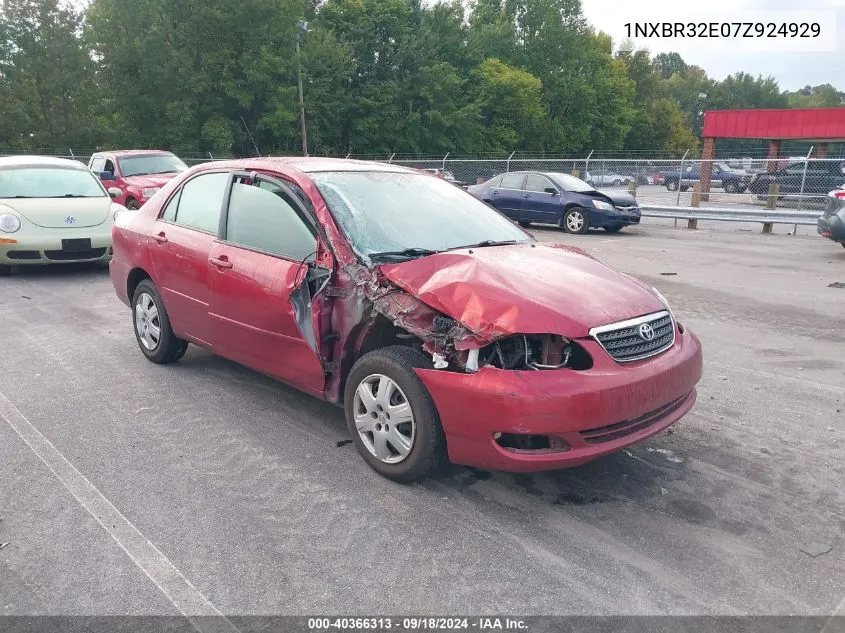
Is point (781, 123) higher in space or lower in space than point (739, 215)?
higher

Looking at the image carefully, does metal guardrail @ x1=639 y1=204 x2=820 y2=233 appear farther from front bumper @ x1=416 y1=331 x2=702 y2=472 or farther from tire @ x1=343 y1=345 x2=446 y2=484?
tire @ x1=343 y1=345 x2=446 y2=484

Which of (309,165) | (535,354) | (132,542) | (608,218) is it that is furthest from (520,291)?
(608,218)

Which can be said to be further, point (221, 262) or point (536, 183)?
point (536, 183)

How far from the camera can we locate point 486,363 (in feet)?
10.5

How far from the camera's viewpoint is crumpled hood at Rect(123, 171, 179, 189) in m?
13.2

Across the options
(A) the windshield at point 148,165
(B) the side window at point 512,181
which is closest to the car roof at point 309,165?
(A) the windshield at point 148,165

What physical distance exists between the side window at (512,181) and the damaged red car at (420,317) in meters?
11.7

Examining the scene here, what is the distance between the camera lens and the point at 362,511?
3.31m

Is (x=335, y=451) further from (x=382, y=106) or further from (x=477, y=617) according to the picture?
(x=382, y=106)

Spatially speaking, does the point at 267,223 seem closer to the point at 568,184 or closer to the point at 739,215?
the point at 568,184

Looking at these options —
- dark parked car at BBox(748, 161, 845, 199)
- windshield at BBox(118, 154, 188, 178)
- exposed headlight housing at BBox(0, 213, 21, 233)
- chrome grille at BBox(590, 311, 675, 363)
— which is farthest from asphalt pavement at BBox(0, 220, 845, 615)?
dark parked car at BBox(748, 161, 845, 199)

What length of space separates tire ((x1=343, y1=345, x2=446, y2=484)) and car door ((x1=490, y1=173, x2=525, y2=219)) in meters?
13.0

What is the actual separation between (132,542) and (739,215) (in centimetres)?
1654

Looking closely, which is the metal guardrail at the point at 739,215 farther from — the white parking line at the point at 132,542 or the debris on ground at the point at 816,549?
the white parking line at the point at 132,542
